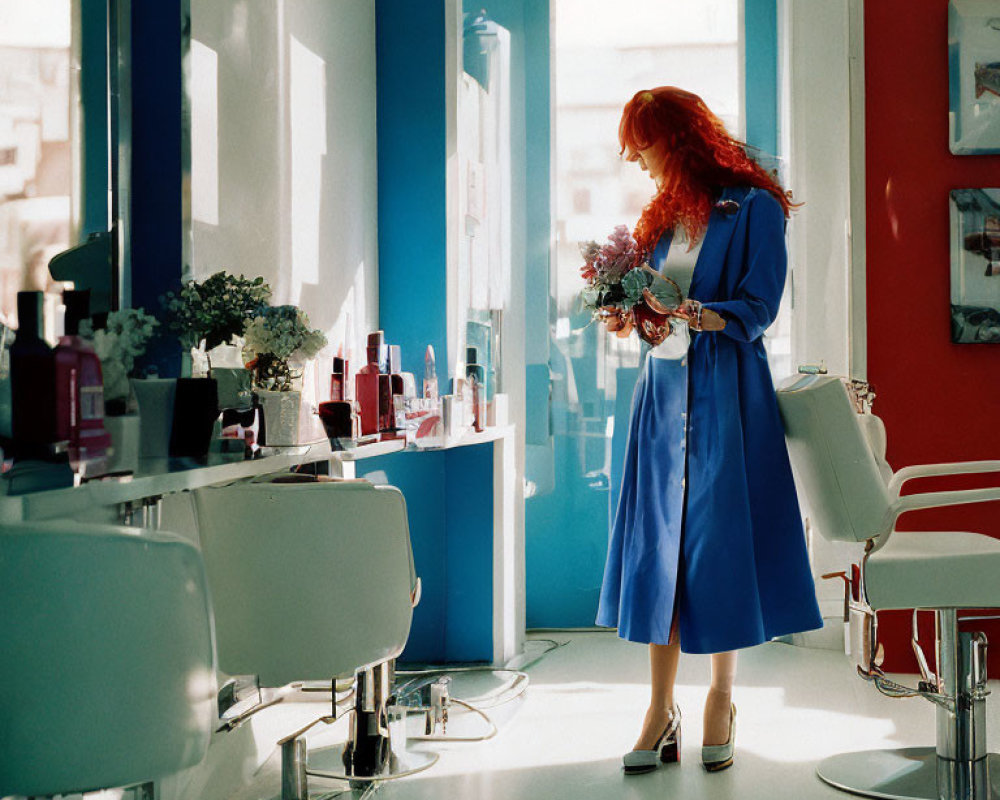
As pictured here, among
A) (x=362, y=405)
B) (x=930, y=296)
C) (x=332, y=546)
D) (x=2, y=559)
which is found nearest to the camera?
(x=2, y=559)

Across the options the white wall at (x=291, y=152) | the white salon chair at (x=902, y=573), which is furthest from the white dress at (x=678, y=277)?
the white wall at (x=291, y=152)

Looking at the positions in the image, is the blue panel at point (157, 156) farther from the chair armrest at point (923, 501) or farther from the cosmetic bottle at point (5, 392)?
the chair armrest at point (923, 501)

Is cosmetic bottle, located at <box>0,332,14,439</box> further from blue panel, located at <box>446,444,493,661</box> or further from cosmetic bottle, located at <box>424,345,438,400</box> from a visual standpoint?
blue panel, located at <box>446,444,493,661</box>

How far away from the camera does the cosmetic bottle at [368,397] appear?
9.20 feet

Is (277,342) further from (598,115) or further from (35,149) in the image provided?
(598,115)

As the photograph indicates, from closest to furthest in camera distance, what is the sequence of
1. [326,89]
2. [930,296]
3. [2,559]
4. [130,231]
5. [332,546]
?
[2,559], [332,546], [130,231], [326,89], [930,296]

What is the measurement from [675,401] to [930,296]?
1.31 meters

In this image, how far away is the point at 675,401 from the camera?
8.79 feet

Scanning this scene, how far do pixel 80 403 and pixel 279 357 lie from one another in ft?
1.95

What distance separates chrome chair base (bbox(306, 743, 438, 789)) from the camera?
101 inches

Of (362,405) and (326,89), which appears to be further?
(326,89)

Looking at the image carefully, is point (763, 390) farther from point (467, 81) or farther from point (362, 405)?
point (467, 81)

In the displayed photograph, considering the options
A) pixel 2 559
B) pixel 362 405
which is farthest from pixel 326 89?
pixel 2 559

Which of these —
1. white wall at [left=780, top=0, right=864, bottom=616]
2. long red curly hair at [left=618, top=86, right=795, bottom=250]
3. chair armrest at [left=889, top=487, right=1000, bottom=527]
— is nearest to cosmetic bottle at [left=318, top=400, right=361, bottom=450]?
long red curly hair at [left=618, top=86, right=795, bottom=250]
